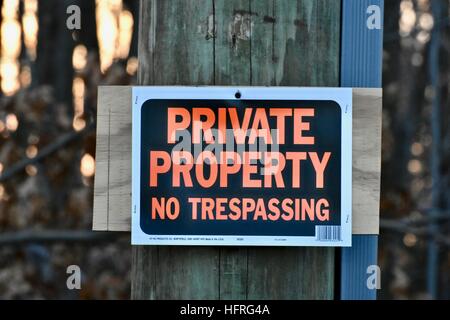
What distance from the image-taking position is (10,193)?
9312 mm

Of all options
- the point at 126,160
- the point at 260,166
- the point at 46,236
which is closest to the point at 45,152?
the point at 46,236

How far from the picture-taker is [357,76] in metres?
2.13

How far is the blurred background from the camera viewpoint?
8820 millimetres

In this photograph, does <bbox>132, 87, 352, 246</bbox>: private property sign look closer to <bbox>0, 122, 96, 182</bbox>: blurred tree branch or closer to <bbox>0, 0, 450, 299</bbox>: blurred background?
<bbox>0, 0, 450, 299</bbox>: blurred background

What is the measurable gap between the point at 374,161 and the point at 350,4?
1.21 feet

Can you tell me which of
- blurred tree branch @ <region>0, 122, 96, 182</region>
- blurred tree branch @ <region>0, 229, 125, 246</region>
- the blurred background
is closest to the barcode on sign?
the blurred background

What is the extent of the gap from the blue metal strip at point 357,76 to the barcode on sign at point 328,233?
0.21 feet

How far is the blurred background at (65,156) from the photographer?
8.82m

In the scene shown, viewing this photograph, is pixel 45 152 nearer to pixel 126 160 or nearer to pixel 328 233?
pixel 126 160

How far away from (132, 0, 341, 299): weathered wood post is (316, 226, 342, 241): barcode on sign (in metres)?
0.06

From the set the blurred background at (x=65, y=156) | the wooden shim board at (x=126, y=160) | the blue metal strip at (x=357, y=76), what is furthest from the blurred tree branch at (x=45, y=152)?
the blue metal strip at (x=357, y=76)

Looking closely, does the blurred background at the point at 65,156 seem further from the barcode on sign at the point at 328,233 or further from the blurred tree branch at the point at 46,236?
the barcode on sign at the point at 328,233

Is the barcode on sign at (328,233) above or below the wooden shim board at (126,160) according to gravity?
below
